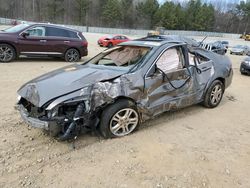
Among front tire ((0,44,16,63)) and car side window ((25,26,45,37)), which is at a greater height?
car side window ((25,26,45,37))

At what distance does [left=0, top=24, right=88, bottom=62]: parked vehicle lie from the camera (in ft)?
33.3

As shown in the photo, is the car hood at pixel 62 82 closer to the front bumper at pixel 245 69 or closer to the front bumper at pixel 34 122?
the front bumper at pixel 34 122

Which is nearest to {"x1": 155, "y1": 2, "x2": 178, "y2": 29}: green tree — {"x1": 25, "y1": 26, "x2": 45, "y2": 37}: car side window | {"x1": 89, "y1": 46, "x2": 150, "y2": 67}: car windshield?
{"x1": 25, "y1": 26, "x2": 45, "y2": 37}: car side window

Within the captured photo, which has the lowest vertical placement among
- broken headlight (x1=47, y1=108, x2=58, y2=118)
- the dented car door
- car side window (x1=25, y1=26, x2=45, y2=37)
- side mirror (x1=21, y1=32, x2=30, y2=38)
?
broken headlight (x1=47, y1=108, x2=58, y2=118)

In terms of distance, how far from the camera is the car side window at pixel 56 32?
36.2ft

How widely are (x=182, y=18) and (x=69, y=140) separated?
90.7 meters

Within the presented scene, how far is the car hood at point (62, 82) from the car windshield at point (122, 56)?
0.37 m

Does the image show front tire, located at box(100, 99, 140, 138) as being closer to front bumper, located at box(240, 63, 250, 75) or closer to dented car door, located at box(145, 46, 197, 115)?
dented car door, located at box(145, 46, 197, 115)

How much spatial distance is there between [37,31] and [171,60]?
7651mm

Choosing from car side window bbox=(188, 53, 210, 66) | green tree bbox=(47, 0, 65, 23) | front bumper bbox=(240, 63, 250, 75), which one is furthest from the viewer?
green tree bbox=(47, 0, 65, 23)

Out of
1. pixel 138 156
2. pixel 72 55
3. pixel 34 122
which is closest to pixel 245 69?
pixel 72 55

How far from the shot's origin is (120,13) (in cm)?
8669

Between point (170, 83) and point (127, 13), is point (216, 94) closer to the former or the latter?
point (170, 83)

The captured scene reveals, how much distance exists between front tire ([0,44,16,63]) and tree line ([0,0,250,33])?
3063 inches
